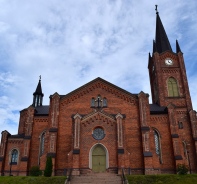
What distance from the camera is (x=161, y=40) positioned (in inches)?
1602

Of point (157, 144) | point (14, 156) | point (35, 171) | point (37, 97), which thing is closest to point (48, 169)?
point (35, 171)

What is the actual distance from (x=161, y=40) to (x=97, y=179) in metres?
28.6

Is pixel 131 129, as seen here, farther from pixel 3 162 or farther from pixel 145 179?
pixel 3 162

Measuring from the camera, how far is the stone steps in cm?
2106

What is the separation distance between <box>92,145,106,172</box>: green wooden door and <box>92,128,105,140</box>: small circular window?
1.06 m

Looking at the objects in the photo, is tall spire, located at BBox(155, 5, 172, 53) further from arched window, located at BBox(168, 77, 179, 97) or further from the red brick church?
the red brick church

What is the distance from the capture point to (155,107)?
111ft

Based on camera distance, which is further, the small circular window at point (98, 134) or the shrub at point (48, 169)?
the small circular window at point (98, 134)

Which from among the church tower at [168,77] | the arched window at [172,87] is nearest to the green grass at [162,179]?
the church tower at [168,77]

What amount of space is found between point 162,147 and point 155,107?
6.96m

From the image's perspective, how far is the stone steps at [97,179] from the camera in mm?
21062

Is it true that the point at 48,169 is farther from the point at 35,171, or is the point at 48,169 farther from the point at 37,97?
the point at 37,97

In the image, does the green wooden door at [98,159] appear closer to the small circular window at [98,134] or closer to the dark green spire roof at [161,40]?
the small circular window at [98,134]

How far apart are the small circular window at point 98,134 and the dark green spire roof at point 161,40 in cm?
2001
